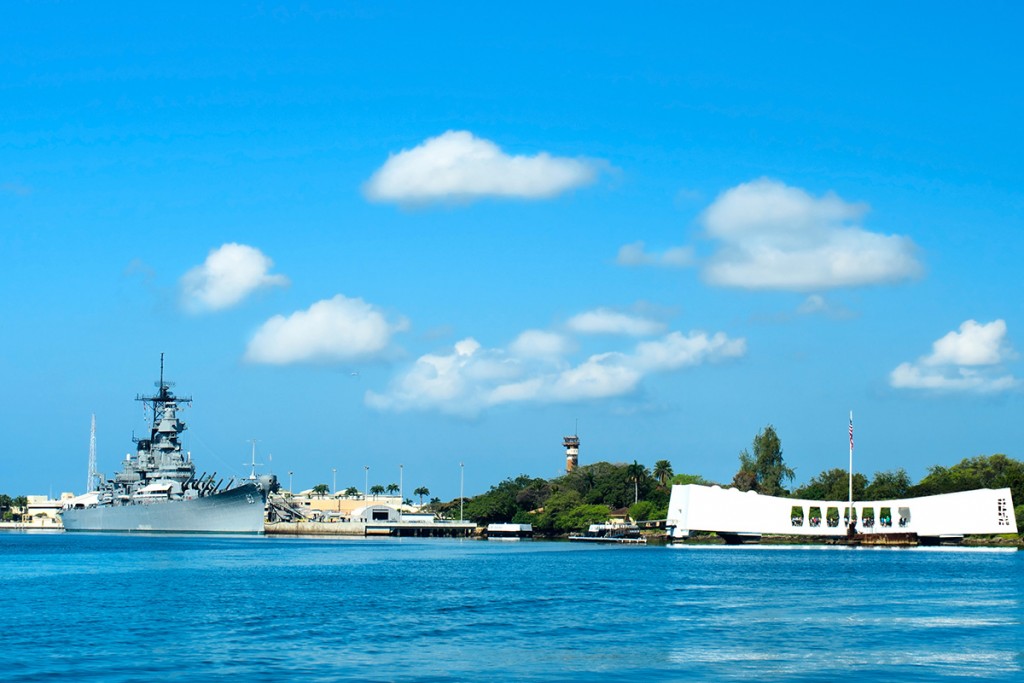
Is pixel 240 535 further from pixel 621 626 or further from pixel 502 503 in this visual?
pixel 621 626

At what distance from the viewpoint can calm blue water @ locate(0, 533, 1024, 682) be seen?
35.2 m

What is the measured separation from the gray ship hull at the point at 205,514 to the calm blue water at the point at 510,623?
245 ft

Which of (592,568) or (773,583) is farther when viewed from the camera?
(592,568)

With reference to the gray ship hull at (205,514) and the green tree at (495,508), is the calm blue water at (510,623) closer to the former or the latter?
the gray ship hull at (205,514)

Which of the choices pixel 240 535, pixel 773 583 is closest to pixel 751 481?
pixel 240 535

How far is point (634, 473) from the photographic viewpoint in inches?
7372

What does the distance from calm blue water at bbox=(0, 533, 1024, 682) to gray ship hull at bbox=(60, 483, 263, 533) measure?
245ft

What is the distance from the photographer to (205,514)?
163 meters

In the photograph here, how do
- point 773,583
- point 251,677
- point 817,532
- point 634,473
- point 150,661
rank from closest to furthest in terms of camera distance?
1. point 251,677
2. point 150,661
3. point 773,583
4. point 817,532
5. point 634,473

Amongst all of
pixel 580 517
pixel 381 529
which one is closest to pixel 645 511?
pixel 580 517

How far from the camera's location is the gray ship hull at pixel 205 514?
6314 inches

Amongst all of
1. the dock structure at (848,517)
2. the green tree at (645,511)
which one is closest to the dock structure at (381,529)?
the green tree at (645,511)

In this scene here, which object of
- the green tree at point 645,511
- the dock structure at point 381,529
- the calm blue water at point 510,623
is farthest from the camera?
the dock structure at point 381,529

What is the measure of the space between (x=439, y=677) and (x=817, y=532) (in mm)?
105874
